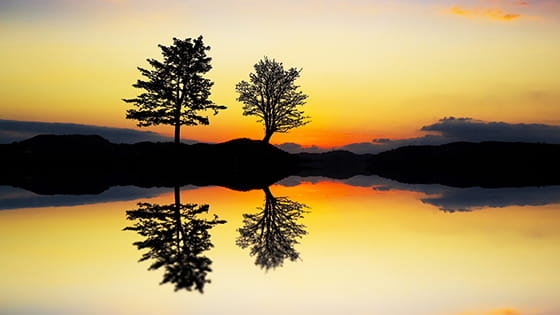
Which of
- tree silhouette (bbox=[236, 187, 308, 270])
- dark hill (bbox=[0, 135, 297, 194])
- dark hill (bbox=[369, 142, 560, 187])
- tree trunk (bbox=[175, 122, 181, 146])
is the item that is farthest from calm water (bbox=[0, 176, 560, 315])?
dark hill (bbox=[369, 142, 560, 187])

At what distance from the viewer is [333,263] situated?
9711 mm

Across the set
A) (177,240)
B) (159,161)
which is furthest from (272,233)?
(159,161)

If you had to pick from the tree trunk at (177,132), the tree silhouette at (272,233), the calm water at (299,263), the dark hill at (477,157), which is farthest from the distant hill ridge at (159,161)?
the dark hill at (477,157)

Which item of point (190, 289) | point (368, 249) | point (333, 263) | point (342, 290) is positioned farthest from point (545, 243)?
point (190, 289)

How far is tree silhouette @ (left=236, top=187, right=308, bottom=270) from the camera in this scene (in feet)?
34.3

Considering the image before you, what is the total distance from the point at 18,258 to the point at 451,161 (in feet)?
329

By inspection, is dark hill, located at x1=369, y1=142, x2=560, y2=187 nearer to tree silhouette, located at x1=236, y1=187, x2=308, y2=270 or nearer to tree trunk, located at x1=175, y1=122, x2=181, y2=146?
tree trunk, located at x1=175, y1=122, x2=181, y2=146

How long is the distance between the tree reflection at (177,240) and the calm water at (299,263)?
0.10 metres

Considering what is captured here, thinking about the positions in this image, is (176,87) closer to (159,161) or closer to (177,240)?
(159,161)

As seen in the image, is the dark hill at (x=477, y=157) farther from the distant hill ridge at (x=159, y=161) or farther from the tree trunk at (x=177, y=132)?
the tree trunk at (x=177, y=132)

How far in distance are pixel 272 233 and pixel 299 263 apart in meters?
3.78

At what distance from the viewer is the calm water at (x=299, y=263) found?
724cm

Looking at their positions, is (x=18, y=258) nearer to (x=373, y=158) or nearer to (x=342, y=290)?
(x=342, y=290)

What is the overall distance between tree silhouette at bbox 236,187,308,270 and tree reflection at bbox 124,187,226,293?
1.10 metres
